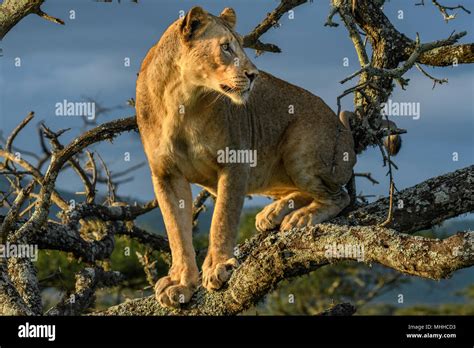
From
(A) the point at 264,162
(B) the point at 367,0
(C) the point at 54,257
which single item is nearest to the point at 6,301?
(A) the point at 264,162

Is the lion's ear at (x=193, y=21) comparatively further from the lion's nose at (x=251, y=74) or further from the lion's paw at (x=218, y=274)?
the lion's paw at (x=218, y=274)

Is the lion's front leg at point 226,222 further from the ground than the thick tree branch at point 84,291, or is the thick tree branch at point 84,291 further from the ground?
the lion's front leg at point 226,222

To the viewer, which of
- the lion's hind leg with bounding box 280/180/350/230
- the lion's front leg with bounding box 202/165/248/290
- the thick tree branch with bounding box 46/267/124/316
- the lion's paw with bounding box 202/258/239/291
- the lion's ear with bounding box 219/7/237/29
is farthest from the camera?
the thick tree branch with bounding box 46/267/124/316

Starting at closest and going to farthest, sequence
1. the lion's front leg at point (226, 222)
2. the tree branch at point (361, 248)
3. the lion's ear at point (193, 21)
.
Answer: the tree branch at point (361, 248)
the lion's front leg at point (226, 222)
the lion's ear at point (193, 21)

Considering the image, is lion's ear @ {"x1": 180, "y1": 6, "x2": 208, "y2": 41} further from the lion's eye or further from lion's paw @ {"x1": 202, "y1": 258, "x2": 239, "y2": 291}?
lion's paw @ {"x1": 202, "y1": 258, "x2": 239, "y2": 291}

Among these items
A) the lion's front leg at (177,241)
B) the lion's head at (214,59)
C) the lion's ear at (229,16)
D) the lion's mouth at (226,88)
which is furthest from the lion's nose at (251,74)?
the lion's front leg at (177,241)

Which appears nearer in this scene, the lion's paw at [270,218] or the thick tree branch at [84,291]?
the lion's paw at [270,218]

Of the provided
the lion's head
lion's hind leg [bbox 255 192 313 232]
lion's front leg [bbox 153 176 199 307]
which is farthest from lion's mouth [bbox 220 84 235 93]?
lion's hind leg [bbox 255 192 313 232]

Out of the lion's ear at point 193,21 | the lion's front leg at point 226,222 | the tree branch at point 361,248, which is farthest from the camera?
the lion's ear at point 193,21

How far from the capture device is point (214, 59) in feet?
21.4

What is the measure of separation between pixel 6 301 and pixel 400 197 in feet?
9.99

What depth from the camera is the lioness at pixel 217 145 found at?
6.55 meters

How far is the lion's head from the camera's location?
6469 mm

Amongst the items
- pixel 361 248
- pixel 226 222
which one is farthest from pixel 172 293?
pixel 361 248
